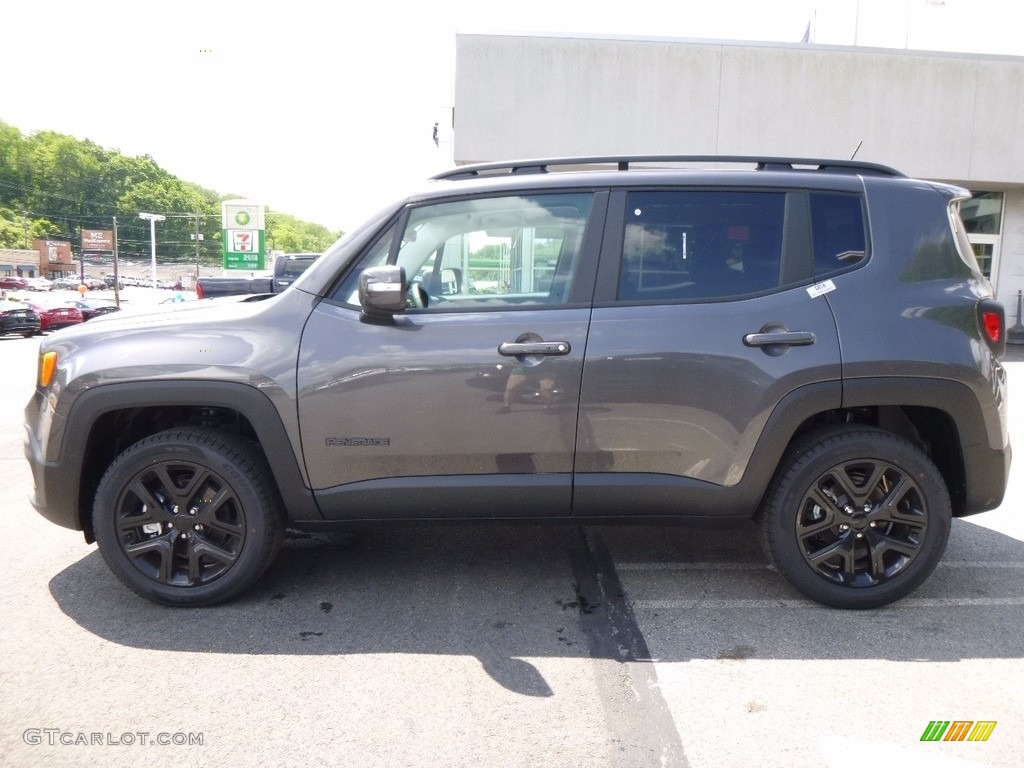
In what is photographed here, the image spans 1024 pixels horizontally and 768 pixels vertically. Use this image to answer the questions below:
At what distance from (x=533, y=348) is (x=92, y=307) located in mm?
35938

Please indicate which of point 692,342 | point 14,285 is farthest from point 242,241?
point 14,285

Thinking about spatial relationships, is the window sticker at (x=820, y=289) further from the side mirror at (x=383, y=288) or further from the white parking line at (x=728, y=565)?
the side mirror at (x=383, y=288)

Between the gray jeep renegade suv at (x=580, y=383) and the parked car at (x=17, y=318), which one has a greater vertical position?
the gray jeep renegade suv at (x=580, y=383)

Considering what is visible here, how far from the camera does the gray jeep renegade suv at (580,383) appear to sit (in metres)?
3.42

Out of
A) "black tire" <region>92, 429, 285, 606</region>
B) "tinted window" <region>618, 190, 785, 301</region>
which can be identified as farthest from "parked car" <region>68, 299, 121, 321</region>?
"tinted window" <region>618, 190, 785, 301</region>

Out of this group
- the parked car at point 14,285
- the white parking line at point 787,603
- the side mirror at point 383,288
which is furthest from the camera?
the parked car at point 14,285

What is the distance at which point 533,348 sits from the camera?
11.1 ft

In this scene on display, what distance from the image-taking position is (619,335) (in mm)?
3428

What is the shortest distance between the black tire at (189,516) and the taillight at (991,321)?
10.5ft

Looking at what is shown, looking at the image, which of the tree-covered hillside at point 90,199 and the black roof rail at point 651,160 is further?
the tree-covered hillside at point 90,199

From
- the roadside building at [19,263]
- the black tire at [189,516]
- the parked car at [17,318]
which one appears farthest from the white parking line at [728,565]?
the roadside building at [19,263]

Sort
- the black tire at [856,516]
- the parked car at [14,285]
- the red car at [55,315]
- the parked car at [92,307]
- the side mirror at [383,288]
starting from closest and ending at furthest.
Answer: the side mirror at [383,288] → the black tire at [856,516] → the red car at [55,315] → the parked car at [92,307] → the parked car at [14,285]

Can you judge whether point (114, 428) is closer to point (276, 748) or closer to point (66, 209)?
point (276, 748)

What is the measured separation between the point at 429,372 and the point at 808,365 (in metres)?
1.60
